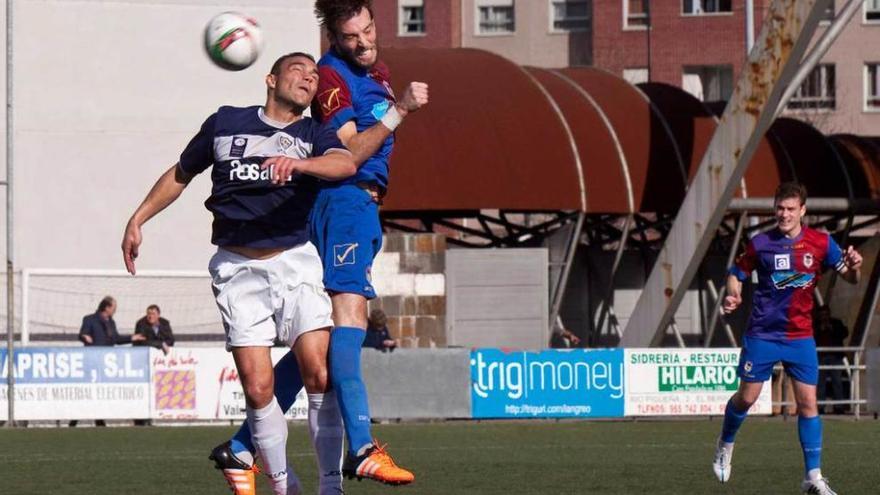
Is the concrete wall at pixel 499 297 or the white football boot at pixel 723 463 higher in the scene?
the concrete wall at pixel 499 297

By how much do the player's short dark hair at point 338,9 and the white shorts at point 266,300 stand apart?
1.26 metres

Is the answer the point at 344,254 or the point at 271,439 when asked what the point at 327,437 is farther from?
the point at 344,254

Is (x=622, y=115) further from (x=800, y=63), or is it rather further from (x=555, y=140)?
(x=800, y=63)

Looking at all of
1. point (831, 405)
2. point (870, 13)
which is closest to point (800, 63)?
point (831, 405)

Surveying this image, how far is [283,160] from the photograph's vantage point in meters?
7.95

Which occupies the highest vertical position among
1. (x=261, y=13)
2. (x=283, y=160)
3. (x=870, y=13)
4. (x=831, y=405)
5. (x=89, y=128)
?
(x=870, y=13)

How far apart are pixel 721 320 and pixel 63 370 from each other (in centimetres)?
1643

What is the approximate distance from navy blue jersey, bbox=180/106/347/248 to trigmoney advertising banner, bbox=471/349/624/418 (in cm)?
1546

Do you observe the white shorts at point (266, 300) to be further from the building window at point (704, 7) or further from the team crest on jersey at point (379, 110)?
the building window at point (704, 7)

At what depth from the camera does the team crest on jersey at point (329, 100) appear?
8.91 m

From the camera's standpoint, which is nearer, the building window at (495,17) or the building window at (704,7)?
the building window at (704,7)

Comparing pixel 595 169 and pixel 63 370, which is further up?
pixel 595 169

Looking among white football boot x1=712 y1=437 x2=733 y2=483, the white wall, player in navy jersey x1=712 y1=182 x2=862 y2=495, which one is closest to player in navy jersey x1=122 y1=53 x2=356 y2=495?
white football boot x1=712 y1=437 x2=733 y2=483

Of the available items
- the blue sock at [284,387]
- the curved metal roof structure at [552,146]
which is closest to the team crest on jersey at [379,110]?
the blue sock at [284,387]
